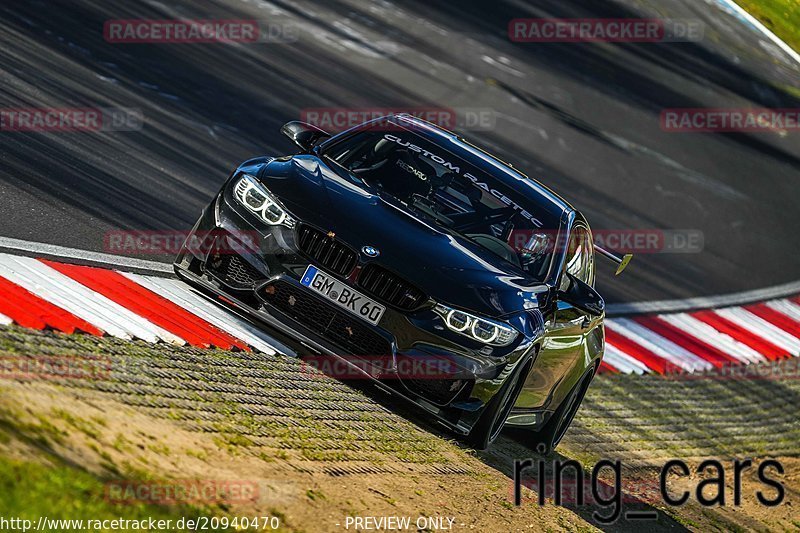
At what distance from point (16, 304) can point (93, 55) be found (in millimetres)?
9587

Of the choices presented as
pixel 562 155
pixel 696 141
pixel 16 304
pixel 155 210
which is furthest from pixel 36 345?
pixel 696 141

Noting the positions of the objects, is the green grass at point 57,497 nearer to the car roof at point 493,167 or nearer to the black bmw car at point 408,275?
the black bmw car at point 408,275

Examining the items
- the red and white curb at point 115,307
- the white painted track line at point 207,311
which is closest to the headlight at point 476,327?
the red and white curb at point 115,307

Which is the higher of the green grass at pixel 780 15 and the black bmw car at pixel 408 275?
the green grass at pixel 780 15

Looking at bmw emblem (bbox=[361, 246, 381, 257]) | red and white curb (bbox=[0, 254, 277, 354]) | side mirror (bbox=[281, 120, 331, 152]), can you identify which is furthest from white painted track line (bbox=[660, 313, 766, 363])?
bmw emblem (bbox=[361, 246, 381, 257])

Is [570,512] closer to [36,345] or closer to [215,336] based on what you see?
[215,336]

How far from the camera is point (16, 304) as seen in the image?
8.04 metres

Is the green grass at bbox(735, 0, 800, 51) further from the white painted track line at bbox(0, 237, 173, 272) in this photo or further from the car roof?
the white painted track line at bbox(0, 237, 173, 272)

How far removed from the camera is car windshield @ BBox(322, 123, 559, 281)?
8711 mm

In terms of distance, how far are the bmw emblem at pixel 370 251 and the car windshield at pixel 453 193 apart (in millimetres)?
870

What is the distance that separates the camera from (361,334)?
25.3ft

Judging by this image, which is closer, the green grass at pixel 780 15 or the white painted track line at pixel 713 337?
the white painted track line at pixel 713 337

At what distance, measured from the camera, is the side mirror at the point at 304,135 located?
9.38m

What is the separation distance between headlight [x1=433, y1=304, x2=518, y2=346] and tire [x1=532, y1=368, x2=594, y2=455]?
204 cm
